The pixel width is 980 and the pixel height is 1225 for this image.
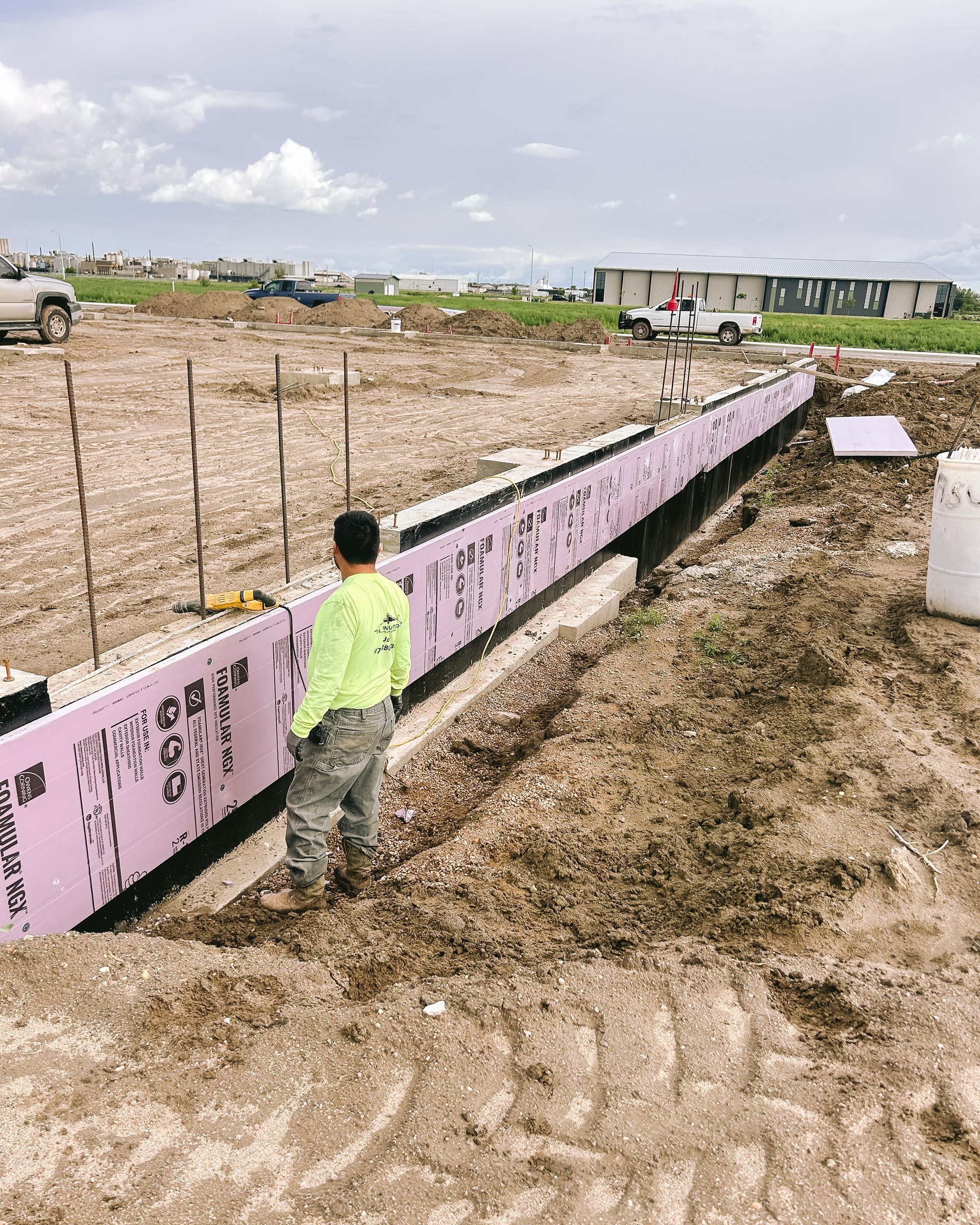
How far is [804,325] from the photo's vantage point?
48062 mm

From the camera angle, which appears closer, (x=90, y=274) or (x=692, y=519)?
(x=692, y=519)

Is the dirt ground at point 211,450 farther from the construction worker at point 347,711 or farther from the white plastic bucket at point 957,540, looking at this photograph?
the white plastic bucket at point 957,540

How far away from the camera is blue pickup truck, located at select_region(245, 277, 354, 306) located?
43000 millimetres

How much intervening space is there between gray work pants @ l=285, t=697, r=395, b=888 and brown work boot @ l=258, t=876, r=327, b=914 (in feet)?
0.11

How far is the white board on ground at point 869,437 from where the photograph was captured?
15.5 meters

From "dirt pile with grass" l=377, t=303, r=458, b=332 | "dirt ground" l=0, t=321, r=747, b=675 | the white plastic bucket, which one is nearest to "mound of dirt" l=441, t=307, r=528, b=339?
"dirt pile with grass" l=377, t=303, r=458, b=332

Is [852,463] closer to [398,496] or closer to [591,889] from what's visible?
[398,496]

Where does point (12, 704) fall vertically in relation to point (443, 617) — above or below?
above

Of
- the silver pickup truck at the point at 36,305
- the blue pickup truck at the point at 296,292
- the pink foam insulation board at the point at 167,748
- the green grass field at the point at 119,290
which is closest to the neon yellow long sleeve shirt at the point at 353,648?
the pink foam insulation board at the point at 167,748

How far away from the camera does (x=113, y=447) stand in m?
13.0

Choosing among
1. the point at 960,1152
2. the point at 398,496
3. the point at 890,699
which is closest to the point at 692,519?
the point at 398,496

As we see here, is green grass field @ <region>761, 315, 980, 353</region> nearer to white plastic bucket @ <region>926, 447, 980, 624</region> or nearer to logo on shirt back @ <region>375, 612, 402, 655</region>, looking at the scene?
white plastic bucket @ <region>926, 447, 980, 624</region>

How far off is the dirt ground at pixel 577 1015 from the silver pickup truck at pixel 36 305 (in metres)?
18.2

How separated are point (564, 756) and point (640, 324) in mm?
32870
